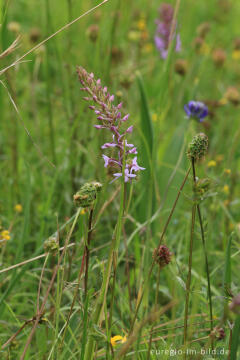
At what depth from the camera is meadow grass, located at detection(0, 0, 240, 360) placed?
2.69 ft

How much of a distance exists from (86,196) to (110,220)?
832mm

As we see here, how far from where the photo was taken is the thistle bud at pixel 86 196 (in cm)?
73

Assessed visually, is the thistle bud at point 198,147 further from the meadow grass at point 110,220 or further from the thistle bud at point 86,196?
the thistle bud at point 86,196

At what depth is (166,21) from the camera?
229 cm

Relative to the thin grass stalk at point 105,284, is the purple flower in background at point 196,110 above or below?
above

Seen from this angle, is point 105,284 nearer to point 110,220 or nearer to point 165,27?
point 110,220

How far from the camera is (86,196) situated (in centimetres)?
73

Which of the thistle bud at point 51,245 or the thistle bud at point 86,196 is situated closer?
the thistle bud at point 86,196

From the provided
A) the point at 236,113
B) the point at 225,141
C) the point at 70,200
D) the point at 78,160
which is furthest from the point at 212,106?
the point at 70,200

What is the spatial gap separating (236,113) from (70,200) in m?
1.34

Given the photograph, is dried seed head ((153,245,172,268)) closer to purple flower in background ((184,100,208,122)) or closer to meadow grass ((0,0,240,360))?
meadow grass ((0,0,240,360))

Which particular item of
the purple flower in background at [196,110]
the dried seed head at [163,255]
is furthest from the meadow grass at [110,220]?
the purple flower in background at [196,110]

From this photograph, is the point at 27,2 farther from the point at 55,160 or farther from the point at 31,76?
the point at 55,160

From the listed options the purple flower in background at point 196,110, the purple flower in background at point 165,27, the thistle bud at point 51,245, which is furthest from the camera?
the purple flower in background at point 165,27
